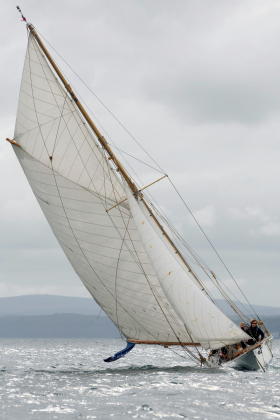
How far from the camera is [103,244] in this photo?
→ 20.1 meters

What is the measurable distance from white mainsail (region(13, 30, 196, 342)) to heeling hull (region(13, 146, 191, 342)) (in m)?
0.04

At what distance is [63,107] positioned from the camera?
20391 mm

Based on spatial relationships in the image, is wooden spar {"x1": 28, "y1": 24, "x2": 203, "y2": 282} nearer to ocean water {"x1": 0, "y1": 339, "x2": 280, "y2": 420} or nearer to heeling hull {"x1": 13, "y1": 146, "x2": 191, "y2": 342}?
heeling hull {"x1": 13, "y1": 146, "x2": 191, "y2": 342}

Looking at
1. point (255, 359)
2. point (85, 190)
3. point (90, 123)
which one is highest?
point (90, 123)

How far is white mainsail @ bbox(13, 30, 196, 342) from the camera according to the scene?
65.5 feet

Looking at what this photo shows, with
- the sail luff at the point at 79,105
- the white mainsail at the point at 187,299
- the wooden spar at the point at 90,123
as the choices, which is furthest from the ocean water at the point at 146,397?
the sail luff at the point at 79,105

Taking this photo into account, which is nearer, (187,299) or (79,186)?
A: (187,299)

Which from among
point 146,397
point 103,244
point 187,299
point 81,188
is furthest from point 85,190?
point 146,397

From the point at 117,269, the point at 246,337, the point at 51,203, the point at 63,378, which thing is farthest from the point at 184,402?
the point at 51,203

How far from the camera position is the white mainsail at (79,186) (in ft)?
65.5

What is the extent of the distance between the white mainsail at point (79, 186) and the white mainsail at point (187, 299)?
2.77m

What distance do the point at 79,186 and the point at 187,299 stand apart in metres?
6.82

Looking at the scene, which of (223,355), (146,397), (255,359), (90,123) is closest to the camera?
(146,397)

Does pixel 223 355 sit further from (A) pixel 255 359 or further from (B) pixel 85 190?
(B) pixel 85 190
